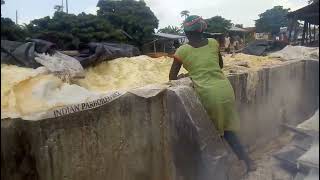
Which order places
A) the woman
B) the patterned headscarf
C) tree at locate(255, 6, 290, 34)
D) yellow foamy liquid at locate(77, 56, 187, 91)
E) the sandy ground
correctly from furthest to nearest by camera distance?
1. yellow foamy liquid at locate(77, 56, 187, 91)
2. the woman
3. the patterned headscarf
4. tree at locate(255, 6, 290, 34)
5. the sandy ground

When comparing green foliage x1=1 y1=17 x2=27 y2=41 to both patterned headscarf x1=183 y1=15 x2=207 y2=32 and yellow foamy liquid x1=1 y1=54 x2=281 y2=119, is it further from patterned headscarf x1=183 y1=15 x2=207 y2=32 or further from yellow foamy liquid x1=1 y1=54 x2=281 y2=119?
patterned headscarf x1=183 y1=15 x2=207 y2=32

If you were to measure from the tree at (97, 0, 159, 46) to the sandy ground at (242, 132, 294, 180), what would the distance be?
14.3 feet

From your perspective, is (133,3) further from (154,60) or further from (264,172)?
(264,172)

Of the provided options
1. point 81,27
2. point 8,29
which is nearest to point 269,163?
point 8,29

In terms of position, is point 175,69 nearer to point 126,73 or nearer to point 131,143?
point 131,143

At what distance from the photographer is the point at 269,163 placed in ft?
9.30

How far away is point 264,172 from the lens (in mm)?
3045

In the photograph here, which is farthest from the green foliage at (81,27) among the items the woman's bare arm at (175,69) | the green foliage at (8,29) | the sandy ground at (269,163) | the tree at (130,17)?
the sandy ground at (269,163)

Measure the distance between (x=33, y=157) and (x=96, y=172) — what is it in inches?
19.5

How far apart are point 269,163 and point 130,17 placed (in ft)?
18.3

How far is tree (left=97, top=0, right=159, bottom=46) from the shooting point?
7.83 metres

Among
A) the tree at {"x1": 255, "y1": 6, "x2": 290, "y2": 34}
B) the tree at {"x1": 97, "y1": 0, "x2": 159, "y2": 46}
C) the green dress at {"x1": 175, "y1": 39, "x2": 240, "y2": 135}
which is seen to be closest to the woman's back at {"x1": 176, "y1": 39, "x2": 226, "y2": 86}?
the green dress at {"x1": 175, "y1": 39, "x2": 240, "y2": 135}

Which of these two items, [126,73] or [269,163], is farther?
[126,73]

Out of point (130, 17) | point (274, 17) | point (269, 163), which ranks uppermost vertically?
point (130, 17)
